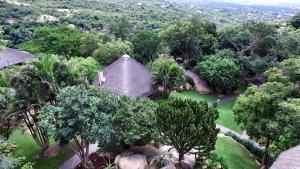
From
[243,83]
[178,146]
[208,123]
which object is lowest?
[243,83]

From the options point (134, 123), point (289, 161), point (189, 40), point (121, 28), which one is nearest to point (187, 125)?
point (134, 123)

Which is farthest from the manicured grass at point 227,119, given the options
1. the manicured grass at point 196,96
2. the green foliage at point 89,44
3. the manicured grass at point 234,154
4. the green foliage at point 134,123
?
the green foliage at point 89,44

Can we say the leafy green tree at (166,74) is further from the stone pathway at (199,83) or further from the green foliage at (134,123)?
the green foliage at (134,123)

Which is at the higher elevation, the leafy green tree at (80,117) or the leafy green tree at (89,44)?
the leafy green tree at (80,117)

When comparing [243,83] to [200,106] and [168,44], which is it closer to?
[168,44]

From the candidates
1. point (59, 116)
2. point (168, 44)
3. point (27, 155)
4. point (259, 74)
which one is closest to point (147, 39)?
point (168, 44)

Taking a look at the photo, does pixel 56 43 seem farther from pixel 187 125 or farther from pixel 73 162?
pixel 187 125
